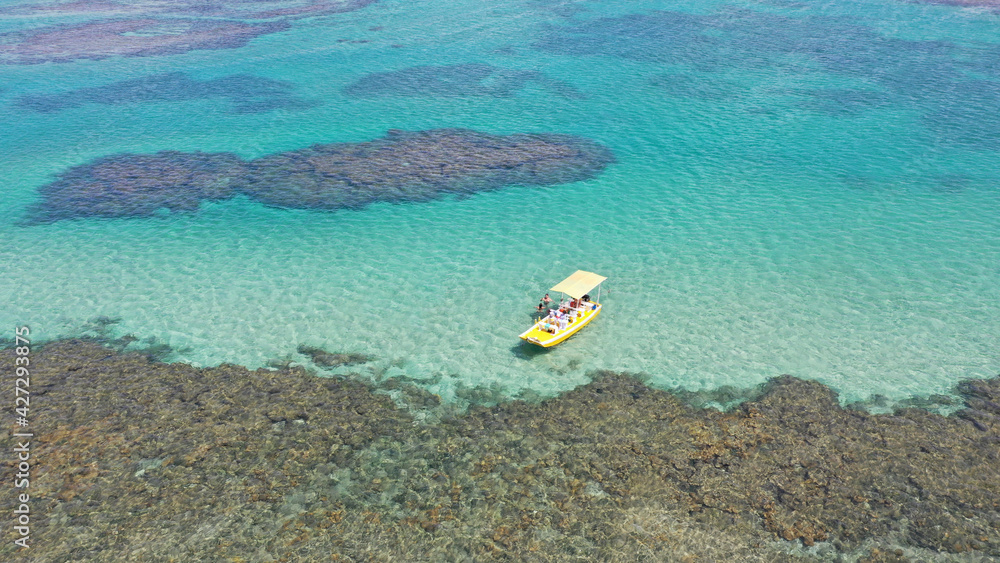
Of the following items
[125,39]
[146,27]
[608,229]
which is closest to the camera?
[608,229]

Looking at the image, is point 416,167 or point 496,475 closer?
point 496,475

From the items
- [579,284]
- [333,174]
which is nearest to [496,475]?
[579,284]

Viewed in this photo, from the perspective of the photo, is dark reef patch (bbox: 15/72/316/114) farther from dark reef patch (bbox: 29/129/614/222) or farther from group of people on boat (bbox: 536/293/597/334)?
group of people on boat (bbox: 536/293/597/334)

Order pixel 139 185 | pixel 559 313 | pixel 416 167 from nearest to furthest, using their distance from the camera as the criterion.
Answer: pixel 559 313 → pixel 139 185 → pixel 416 167

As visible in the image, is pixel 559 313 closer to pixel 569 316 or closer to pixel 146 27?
pixel 569 316

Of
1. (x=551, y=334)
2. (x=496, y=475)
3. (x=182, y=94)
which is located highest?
(x=182, y=94)
